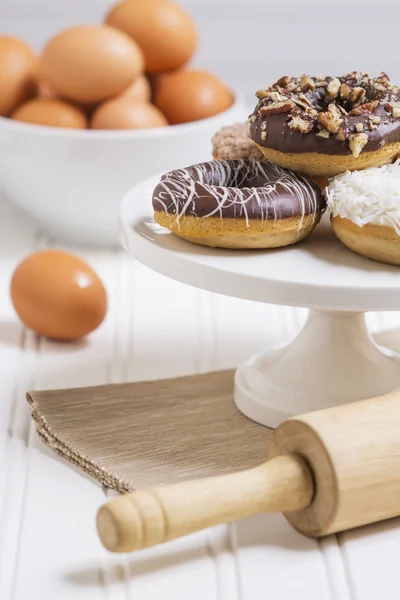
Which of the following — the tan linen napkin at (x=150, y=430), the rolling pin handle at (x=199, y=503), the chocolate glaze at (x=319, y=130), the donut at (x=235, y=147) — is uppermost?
the chocolate glaze at (x=319, y=130)

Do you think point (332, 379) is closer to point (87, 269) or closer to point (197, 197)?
point (197, 197)

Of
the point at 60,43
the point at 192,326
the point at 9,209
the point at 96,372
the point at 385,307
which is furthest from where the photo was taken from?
the point at 9,209

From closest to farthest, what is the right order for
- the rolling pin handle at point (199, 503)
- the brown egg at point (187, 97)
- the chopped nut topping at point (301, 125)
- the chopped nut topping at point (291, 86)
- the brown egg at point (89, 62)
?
1. the rolling pin handle at point (199, 503)
2. the chopped nut topping at point (301, 125)
3. the chopped nut topping at point (291, 86)
4. the brown egg at point (89, 62)
5. the brown egg at point (187, 97)

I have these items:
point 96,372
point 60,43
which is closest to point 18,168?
point 60,43

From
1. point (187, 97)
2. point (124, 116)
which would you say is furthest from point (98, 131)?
point (187, 97)

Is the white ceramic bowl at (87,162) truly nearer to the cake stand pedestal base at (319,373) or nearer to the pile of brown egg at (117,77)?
the pile of brown egg at (117,77)

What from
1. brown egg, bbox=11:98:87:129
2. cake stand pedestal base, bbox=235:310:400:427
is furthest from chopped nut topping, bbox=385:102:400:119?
brown egg, bbox=11:98:87:129

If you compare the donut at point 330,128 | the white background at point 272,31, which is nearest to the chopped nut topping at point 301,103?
the donut at point 330,128
